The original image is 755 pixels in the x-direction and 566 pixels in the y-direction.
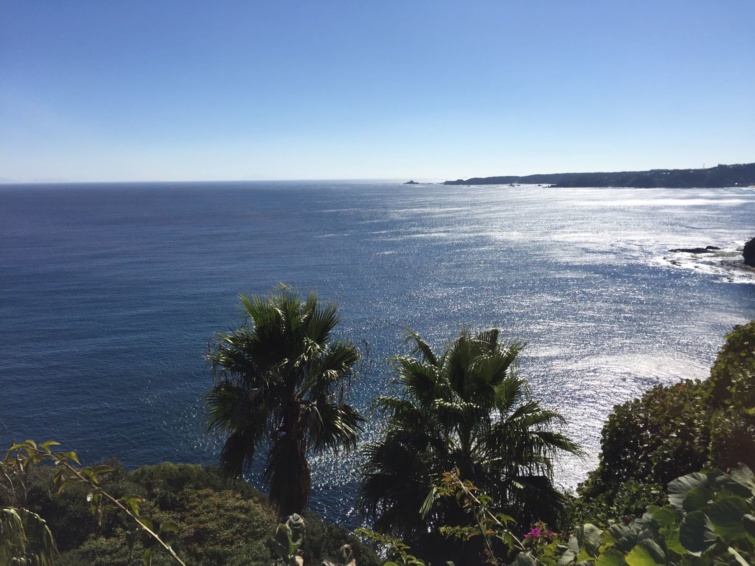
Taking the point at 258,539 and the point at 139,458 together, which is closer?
the point at 258,539

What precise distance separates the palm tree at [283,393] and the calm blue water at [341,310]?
2.03m

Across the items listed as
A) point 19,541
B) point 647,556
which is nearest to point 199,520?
point 19,541

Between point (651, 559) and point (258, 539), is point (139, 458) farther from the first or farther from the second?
point (651, 559)

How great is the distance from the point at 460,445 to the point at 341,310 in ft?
141

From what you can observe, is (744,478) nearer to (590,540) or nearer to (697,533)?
(697,533)

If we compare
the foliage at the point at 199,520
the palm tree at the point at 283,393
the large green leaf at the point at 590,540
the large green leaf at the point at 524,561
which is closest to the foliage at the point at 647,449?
the palm tree at the point at 283,393

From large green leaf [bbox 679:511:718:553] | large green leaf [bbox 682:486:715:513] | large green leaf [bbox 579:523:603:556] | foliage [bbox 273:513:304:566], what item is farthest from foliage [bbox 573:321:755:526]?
foliage [bbox 273:513:304:566]

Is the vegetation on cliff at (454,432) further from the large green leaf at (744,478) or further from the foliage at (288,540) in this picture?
the foliage at (288,540)

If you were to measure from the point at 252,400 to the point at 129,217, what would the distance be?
488 ft

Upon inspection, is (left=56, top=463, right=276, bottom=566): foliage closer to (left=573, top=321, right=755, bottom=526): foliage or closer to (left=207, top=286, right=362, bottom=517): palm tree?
(left=207, top=286, right=362, bottom=517): palm tree

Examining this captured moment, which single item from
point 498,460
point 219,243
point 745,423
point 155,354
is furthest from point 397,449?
point 219,243

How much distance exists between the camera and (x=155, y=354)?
131 feet

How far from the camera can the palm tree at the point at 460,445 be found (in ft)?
24.6

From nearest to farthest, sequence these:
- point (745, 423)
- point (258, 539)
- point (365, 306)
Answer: point (745, 423)
point (258, 539)
point (365, 306)
